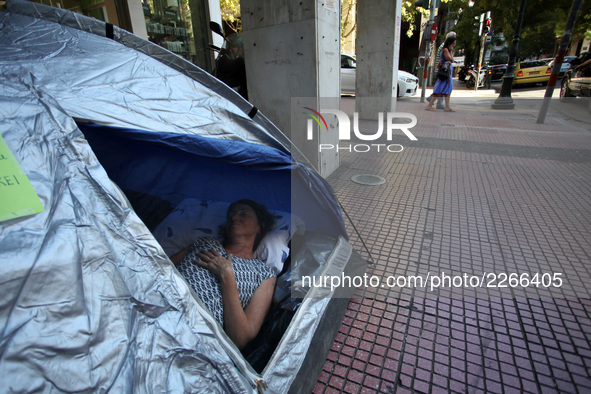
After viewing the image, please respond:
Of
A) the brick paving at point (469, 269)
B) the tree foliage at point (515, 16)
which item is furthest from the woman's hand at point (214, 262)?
the tree foliage at point (515, 16)

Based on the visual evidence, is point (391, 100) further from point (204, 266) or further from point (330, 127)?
point (204, 266)

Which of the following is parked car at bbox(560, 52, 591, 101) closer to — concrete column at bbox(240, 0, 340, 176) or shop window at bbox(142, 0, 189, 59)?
concrete column at bbox(240, 0, 340, 176)

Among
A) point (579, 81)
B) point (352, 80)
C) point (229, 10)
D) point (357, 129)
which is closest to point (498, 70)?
point (579, 81)

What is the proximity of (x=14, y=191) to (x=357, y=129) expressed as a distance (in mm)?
7612

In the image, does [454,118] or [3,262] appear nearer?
[3,262]

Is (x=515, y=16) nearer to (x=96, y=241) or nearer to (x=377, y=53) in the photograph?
(x=377, y=53)

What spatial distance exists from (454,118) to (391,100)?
2099 mm

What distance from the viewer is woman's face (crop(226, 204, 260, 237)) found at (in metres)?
2.23

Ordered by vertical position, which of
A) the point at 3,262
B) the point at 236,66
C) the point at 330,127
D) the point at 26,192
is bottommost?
the point at 330,127

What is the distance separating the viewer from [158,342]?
1.17 m

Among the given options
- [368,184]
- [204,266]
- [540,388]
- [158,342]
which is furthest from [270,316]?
[368,184]

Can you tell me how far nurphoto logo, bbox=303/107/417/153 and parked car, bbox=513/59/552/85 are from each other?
469 inches

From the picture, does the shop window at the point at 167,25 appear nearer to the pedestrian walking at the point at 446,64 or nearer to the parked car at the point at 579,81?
the pedestrian walking at the point at 446,64

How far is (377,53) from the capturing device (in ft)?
28.1
